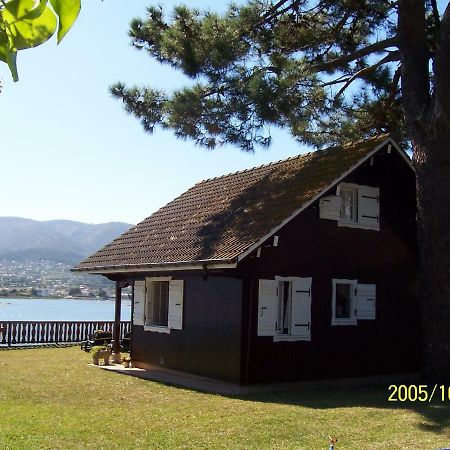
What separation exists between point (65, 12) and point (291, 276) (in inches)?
538

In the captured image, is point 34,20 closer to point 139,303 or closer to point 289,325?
point 289,325

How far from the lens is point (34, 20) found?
114 centimetres

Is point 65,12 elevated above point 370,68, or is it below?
below

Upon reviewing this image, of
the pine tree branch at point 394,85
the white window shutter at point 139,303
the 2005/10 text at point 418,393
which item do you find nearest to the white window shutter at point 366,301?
the 2005/10 text at point 418,393

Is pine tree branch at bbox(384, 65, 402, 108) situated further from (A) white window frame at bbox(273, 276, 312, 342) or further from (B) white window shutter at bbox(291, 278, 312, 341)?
(A) white window frame at bbox(273, 276, 312, 342)

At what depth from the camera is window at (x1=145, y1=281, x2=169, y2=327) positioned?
17453 millimetres

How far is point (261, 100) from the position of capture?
1460cm

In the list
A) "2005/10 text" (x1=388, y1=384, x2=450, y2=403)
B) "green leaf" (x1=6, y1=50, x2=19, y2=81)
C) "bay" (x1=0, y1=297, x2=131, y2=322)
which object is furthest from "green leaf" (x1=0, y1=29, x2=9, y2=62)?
"bay" (x1=0, y1=297, x2=131, y2=322)

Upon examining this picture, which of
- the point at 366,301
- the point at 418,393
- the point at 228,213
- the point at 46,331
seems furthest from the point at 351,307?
the point at 46,331

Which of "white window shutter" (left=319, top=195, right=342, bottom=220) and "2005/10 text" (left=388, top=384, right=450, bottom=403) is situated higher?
"white window shutter" (left=319, top=195, right=342, bottom=220)

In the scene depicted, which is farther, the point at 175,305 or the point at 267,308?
the point at 175,305

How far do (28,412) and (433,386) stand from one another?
788 cm

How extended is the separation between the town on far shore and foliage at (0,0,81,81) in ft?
62.1

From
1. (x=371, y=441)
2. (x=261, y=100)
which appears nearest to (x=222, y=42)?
Answer: (x=261, y=100)
